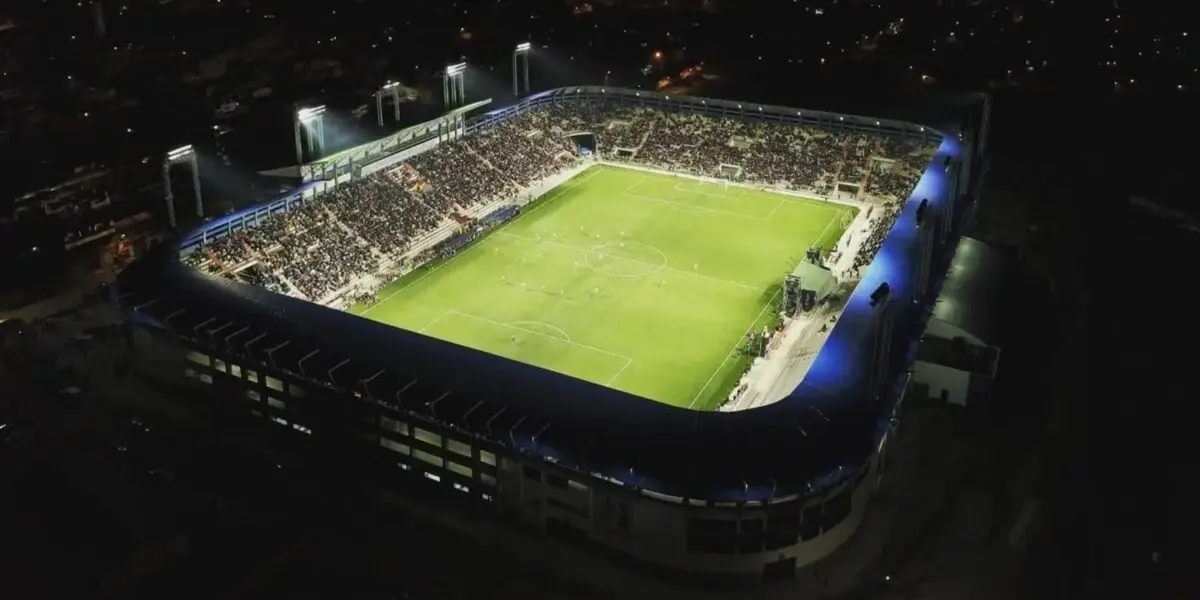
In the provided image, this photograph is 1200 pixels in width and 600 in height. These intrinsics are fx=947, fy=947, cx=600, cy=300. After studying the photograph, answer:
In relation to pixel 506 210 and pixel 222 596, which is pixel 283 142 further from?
pixel 222 596

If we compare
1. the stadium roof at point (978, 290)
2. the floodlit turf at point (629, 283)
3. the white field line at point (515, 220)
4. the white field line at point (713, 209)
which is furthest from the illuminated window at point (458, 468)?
the white field line at point (713, 209)

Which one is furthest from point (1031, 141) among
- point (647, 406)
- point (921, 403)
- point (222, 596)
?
point (222, 596)

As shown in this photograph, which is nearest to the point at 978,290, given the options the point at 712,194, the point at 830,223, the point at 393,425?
the point at 830,223

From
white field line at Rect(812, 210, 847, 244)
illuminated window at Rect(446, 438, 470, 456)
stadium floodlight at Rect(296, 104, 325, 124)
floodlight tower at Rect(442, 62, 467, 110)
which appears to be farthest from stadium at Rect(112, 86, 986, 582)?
stadium floodlight at Rect(296, 104, 325, 124)

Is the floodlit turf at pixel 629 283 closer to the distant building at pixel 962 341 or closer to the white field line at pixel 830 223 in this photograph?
the white field line at pixel 830 223

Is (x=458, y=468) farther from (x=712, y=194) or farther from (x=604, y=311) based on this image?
(x=712, y=194)

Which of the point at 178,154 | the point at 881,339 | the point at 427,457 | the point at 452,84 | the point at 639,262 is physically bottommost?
the point at 639,262

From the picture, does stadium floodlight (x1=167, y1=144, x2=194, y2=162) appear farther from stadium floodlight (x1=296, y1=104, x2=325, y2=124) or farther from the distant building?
the distant building
